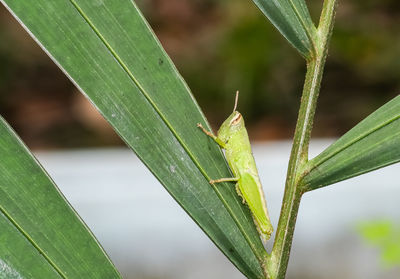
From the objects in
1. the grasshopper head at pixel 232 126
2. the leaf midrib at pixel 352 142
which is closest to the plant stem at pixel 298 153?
the leaf midrib at pixel 352 142

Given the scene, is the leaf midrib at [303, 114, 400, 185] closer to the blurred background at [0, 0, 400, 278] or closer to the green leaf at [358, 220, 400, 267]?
Answer: the green leaf at [358, 220, 400, 267]

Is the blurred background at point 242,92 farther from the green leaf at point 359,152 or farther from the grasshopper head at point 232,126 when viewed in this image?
the green leaf at point 359,152

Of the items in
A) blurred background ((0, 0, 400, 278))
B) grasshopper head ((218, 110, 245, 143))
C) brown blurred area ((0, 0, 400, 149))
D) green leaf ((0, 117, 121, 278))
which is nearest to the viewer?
green leaf ((0, 117, 121, 278))

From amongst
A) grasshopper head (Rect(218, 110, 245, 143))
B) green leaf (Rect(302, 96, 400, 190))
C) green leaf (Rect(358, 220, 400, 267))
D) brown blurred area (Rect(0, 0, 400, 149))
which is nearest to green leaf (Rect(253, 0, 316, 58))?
green leaf (Rect(302, 96, 400, 190))

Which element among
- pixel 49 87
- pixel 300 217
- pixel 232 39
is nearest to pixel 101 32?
pixel 300 217

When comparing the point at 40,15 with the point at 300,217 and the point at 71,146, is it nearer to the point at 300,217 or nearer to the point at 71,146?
the point at 300,217

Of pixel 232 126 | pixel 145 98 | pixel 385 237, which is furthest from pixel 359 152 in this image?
pixel 385 237
